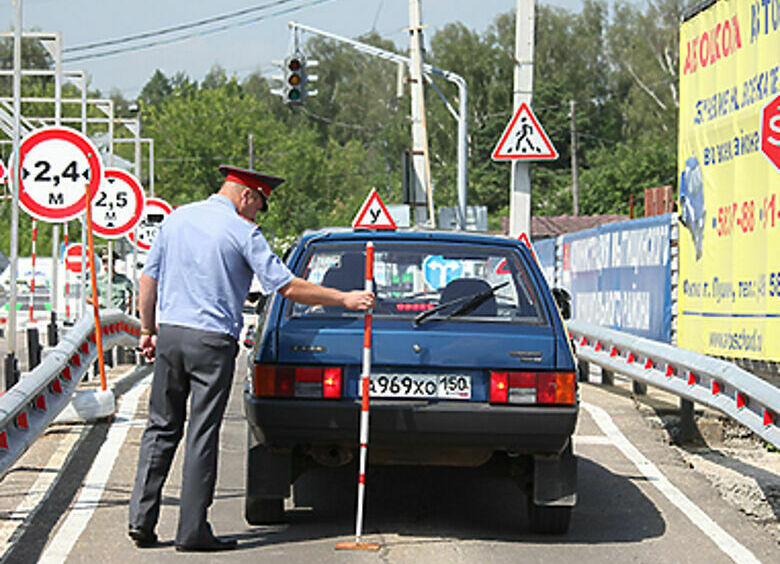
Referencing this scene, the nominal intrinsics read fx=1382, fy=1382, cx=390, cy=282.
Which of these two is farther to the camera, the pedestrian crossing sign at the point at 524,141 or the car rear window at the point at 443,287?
the pedestrian crossing sign at the point at 524,141

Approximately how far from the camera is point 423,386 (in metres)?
6.65

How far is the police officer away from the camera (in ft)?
21.4

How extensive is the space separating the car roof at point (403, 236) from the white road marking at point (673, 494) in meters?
1.85

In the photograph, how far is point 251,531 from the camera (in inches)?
277

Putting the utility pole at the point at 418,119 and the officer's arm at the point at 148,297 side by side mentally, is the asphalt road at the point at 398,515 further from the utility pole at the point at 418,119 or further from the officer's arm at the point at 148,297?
the utility pole at the point at 418,119

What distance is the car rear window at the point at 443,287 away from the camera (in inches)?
276

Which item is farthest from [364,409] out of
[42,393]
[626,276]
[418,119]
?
[418,119]

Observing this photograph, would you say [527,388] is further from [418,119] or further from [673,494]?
[418,119]

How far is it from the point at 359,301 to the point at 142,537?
1.52 metres

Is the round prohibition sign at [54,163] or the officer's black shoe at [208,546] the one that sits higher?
the round prohibition sign at [54,163]

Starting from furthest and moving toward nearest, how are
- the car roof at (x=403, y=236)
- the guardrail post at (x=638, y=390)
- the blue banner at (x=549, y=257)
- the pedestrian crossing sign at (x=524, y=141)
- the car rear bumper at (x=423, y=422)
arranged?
the blue banner at (x=549, y=257), the pedestrian crossing sign at (x=524, y=141), the guardrail post at (x=638, y=390), the car roof at (x=403, y=236), the car rear bumper at (x=423, y=422)

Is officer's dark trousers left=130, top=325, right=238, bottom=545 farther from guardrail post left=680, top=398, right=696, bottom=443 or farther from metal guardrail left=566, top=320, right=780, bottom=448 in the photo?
guardrail post left=680, top=398, right=696, bottom=443

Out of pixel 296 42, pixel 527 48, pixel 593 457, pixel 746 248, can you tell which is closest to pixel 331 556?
pixel 593 457

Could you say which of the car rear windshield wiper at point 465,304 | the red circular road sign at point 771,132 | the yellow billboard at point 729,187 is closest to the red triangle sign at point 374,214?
the yellow billboard at point 729,187
